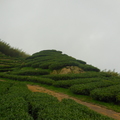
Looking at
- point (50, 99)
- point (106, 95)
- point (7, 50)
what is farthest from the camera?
point (7, 50)

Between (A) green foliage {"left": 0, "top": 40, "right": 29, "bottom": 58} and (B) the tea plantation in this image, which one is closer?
(B) the tea plantation

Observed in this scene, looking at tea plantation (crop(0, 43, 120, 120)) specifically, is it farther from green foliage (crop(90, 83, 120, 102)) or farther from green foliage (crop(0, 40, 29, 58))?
green foliage (crop(0, 40, 29, 58))

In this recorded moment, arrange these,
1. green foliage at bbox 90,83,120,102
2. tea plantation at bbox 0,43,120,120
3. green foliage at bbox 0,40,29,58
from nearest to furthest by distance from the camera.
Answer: tea plantation at bbox 0,43,120,120 < green foliage at bbox 90,83,120,102 < green foliage at bbox 0,40,29,58

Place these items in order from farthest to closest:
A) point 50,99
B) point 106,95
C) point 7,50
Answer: point 7,50, point 106,95, point 50,99

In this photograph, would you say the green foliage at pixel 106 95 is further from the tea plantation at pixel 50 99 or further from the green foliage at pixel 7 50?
the green foliage at pixel 7 50

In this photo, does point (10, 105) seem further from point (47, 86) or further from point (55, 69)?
point (55, 69)

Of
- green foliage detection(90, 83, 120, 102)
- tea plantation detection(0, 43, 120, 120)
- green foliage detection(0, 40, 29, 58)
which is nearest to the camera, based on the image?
tea plantation detection(0, 43, 120, 120)

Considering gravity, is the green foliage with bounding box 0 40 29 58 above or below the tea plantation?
above

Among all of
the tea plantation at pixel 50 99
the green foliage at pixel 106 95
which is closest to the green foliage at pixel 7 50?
Answer: the tea plantation at pixel 50 99

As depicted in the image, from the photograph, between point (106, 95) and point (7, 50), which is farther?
point (7, 50)

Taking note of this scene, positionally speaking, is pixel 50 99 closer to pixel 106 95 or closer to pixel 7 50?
pixel 106 95

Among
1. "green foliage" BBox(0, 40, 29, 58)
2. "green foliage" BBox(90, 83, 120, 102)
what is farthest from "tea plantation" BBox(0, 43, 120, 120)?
"green foliage" BBox(0, 40, 29, 58)

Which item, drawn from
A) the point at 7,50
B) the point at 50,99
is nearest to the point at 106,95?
the point at 50,99

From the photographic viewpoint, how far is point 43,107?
27.8 feet
